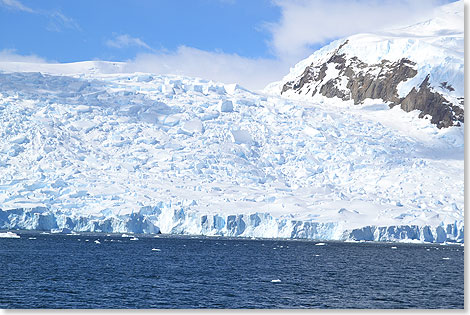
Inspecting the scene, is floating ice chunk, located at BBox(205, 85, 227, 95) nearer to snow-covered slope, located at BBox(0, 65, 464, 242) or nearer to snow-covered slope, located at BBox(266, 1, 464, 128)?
snow-covered slope, located at BBox(0, 65, 464, 242)

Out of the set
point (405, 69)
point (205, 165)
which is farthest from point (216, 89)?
point (405, 69)

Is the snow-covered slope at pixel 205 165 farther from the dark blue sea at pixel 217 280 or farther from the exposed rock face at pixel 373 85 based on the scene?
the dark blue sea at pixel 217 280

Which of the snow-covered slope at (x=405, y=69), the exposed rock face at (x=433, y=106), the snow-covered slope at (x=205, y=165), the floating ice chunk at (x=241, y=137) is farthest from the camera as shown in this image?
the exposed rock face at (x=433, y=106)

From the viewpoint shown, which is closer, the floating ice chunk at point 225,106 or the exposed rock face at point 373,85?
the floating ice chunk at point 225,106

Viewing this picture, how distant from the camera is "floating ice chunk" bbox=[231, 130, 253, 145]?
75250 millimetres

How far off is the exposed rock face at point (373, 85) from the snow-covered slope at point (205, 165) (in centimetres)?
1158

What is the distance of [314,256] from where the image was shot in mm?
48094

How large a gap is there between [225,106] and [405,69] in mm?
38624

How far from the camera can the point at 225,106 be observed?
8131cm

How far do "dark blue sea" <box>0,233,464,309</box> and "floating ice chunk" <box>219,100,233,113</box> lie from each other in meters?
34.6

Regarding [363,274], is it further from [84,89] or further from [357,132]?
[84,89]

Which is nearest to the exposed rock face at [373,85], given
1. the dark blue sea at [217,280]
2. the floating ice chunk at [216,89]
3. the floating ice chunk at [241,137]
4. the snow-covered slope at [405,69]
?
the snow-covered slope at [405,69]

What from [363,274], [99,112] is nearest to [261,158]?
[99,112]

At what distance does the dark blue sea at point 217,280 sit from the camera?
81.4 ft
